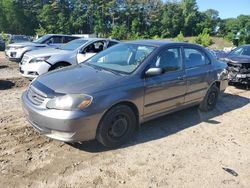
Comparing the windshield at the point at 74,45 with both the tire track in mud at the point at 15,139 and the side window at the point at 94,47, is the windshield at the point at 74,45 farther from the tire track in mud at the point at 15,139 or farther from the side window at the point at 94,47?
the tire track in mud at the point at 15,139

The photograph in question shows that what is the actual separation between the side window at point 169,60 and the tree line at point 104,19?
65193 mm

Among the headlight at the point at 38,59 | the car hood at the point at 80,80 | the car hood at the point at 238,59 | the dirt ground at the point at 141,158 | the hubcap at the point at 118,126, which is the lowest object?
the dirt ground at the point at 141,158

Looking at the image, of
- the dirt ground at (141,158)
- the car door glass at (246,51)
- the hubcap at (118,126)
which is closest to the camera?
the dirt ground at (141,158)

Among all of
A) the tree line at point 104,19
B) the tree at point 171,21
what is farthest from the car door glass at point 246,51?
the tree at point 171,21

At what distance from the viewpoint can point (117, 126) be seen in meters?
4.31

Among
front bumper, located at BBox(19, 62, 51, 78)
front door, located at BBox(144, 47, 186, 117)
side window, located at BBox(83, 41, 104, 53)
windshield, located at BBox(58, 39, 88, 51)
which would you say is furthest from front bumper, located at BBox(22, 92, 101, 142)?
windshield, located at BBox(58, 39, 88, 51)

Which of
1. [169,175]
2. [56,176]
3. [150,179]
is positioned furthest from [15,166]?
[169,175]

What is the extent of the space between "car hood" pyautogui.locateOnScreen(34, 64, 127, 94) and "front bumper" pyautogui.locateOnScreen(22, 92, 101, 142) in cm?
34

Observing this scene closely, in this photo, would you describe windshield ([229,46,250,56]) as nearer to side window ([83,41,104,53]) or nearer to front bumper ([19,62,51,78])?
side window ([83,41,104,53])

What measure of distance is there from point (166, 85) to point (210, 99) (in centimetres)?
196

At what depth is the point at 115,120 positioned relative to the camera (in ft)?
13.9

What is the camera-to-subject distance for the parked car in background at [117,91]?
3838 mm

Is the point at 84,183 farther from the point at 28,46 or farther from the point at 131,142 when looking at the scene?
the point at 28,46

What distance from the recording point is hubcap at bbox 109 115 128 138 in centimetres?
424
